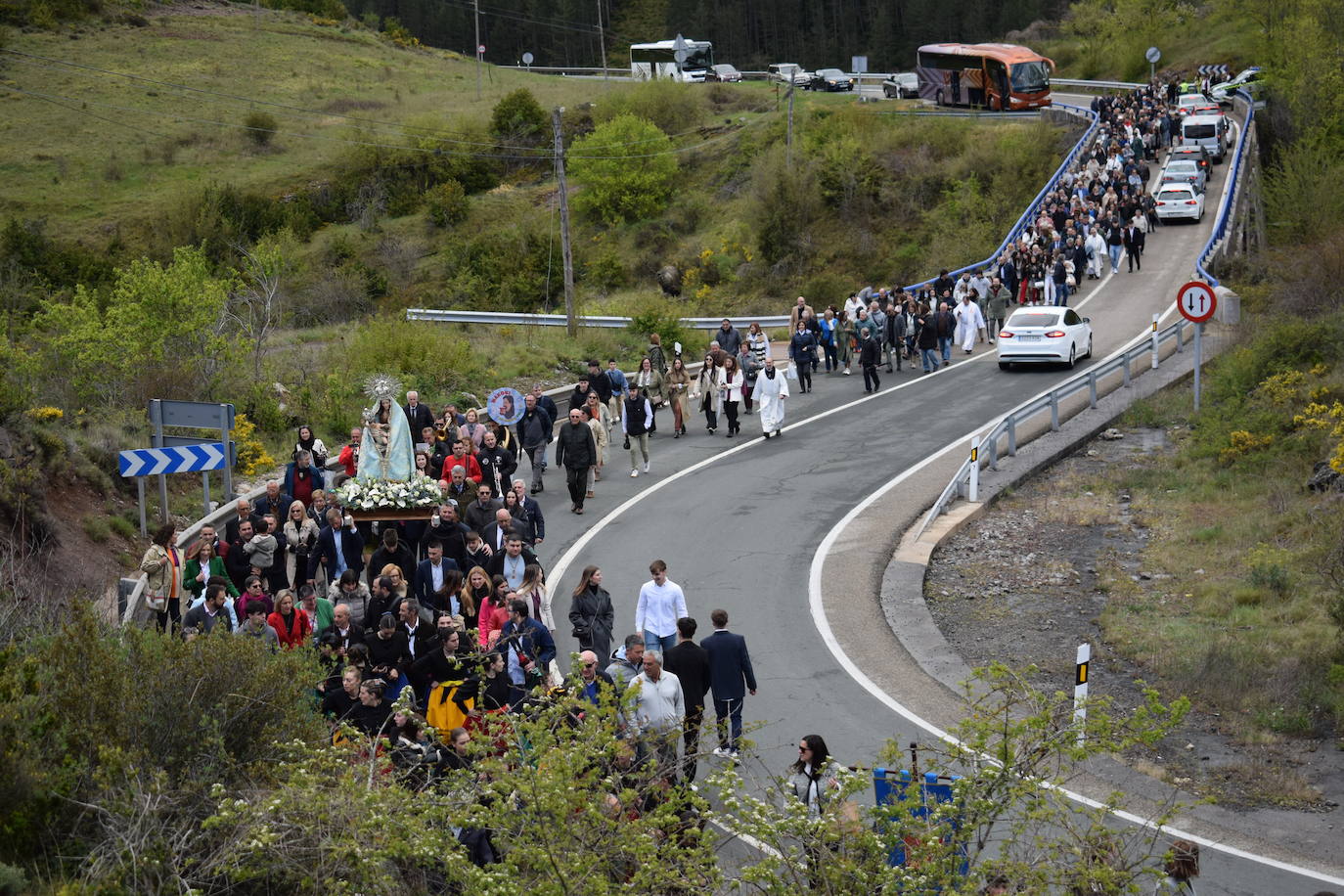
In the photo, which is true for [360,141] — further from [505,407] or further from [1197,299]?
[1197,299]

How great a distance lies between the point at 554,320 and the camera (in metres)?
38.1

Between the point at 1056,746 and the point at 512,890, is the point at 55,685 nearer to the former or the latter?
the point at 512,890

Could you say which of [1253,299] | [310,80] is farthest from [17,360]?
[310,80]

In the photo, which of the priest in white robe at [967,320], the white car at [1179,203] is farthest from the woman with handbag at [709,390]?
the white car at [1179,203]

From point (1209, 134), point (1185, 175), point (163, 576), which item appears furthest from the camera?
point (1209, 134)

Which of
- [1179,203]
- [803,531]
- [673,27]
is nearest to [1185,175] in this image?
[1179,203]

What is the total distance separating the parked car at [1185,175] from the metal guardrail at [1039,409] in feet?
54.4

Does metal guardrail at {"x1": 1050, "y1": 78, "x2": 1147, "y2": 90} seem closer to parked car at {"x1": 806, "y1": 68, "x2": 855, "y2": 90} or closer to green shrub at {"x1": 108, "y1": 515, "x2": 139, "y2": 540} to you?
parked car at {"x1": 806, "y1": 68, "x2": 855, "y2": 90}

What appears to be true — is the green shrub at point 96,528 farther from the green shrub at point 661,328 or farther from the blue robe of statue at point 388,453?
the green shrub at point 661,328

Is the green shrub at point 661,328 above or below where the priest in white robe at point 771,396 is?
above

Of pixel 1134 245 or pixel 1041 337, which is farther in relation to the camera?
pixel 1134 245

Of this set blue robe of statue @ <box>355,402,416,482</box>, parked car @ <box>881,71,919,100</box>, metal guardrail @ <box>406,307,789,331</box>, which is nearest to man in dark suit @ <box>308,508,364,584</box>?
blue robe of statue @ <box>355,402,416,482</box>

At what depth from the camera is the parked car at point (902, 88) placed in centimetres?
7038

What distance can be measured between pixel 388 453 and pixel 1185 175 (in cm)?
3591
